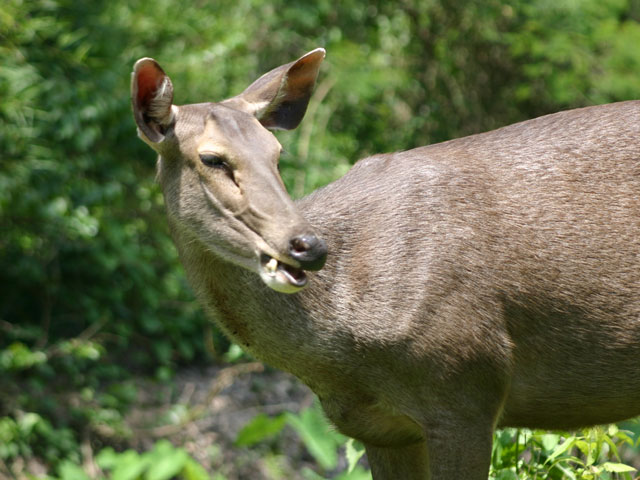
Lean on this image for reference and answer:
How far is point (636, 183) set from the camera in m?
4.29

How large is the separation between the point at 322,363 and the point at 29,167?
485cm

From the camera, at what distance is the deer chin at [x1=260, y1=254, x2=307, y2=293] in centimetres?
375

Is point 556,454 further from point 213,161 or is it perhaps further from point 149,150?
point 149,150

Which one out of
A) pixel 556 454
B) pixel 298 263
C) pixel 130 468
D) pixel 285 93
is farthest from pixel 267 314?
pixel 556 454

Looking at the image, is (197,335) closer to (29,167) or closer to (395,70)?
(29,167)

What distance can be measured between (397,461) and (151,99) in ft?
6.43

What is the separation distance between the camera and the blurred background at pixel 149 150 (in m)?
8.30

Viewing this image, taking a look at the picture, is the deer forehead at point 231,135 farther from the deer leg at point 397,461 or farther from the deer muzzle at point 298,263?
the deer leg at point 397,461

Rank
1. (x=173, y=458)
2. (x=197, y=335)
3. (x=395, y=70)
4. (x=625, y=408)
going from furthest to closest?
1. (x=395, y=70)
2. (x=197, y=335)
3. (x=625, y=408)
4. (x=173, y=458)

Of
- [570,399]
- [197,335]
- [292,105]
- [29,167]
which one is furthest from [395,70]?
[570,399]

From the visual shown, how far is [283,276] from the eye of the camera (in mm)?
3758

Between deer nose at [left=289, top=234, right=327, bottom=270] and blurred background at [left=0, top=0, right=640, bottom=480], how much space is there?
395cm

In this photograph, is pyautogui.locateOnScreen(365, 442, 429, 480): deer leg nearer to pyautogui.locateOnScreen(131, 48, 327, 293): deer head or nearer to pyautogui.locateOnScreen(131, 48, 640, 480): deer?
pyautogui.locateOnScreen(131, 48, 640, 480): deer

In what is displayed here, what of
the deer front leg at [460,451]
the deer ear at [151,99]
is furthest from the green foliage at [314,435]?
the deer ear at [151,99]
